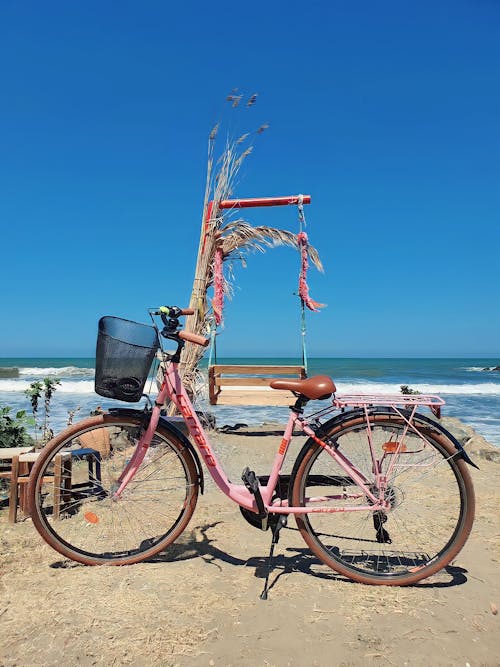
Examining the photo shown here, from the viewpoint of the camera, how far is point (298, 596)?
99.7 inches

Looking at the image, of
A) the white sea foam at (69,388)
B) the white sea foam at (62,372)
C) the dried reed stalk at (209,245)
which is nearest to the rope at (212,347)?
the dried reed stalk at (209,245)

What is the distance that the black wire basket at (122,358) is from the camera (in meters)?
2.69

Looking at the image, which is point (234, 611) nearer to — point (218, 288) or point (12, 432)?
point (12, 432)

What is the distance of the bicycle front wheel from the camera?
2811 mm

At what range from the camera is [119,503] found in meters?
2.95

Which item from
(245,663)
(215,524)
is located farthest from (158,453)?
(245,663)

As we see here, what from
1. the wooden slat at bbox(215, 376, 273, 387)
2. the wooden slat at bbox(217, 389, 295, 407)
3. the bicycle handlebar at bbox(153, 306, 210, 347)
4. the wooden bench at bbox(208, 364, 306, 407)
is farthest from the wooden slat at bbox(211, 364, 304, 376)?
the bicycle handlebar at bbox(153, 306, 210, 347)

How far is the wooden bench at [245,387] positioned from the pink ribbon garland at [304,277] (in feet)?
3.22

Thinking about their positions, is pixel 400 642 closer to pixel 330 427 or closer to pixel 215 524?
pixel 330 427

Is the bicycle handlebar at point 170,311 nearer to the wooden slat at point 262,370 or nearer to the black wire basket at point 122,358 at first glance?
the black wire basket at point 122,358

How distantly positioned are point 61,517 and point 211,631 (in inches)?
76.7

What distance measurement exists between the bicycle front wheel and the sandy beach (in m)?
0.17

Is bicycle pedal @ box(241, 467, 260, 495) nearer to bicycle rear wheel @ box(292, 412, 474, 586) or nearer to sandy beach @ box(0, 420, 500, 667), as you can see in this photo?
bicycle rear wheel @ box(292, 412, 474, 586)

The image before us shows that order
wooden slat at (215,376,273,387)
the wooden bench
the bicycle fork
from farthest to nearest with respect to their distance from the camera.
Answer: wooden slat at (215,376,273,387), the wooden bench, the bicycle fork
